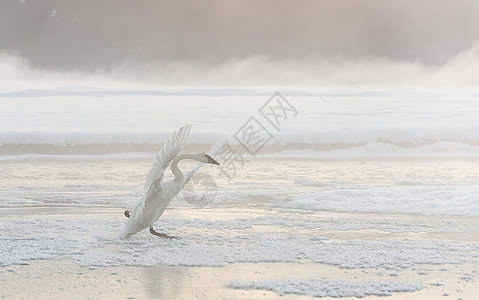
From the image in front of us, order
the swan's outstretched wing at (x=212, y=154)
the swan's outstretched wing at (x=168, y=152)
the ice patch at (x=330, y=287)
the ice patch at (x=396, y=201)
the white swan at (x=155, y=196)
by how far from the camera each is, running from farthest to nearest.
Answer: the ice patch at (x=396, y=201) → the swan's outstretched wing at (x=212, y=154) → the white swan at (x=155, y=196) → the swan's outstretched wing at (x=168, y=152) → the ice patch at (x=330, y=287)

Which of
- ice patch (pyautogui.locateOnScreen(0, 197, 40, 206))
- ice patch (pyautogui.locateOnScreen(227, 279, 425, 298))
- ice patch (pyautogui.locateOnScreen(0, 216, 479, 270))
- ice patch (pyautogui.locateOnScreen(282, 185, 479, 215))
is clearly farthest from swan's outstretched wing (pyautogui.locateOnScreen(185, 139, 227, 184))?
ice patch (pyautogui.locateOnScreen(0, 197, 40, 206))

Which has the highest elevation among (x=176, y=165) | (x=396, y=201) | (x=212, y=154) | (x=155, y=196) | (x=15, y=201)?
(x=212, y=154)

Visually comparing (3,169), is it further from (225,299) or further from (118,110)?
(118,110)

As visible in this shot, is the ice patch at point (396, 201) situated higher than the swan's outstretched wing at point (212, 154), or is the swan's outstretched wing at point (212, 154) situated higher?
the swan's outstretched wing at point (212, 154)

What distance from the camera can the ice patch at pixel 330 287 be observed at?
732 centimetres

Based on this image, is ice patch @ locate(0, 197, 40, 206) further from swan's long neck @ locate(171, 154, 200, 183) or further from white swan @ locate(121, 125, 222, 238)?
swan's long neck @ locate(171, 154, 200, 183)

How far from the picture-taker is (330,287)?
24.5ft

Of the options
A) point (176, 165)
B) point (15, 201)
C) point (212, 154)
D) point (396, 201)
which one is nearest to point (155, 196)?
point (176, 165)

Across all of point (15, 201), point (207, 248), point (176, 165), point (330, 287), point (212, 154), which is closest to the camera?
point (330, 287)

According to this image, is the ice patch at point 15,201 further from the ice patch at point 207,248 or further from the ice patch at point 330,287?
the ice patch at point 330,287

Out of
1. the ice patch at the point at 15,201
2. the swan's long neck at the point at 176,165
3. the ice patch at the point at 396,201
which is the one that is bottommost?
the ice patch at the point at 15,201

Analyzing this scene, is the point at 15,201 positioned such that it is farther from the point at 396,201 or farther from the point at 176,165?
the point at 396,201

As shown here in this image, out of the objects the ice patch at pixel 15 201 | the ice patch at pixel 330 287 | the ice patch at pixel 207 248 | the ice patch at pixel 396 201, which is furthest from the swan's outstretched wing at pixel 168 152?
the ice patch at pixel 15 201

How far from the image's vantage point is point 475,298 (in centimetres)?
721
